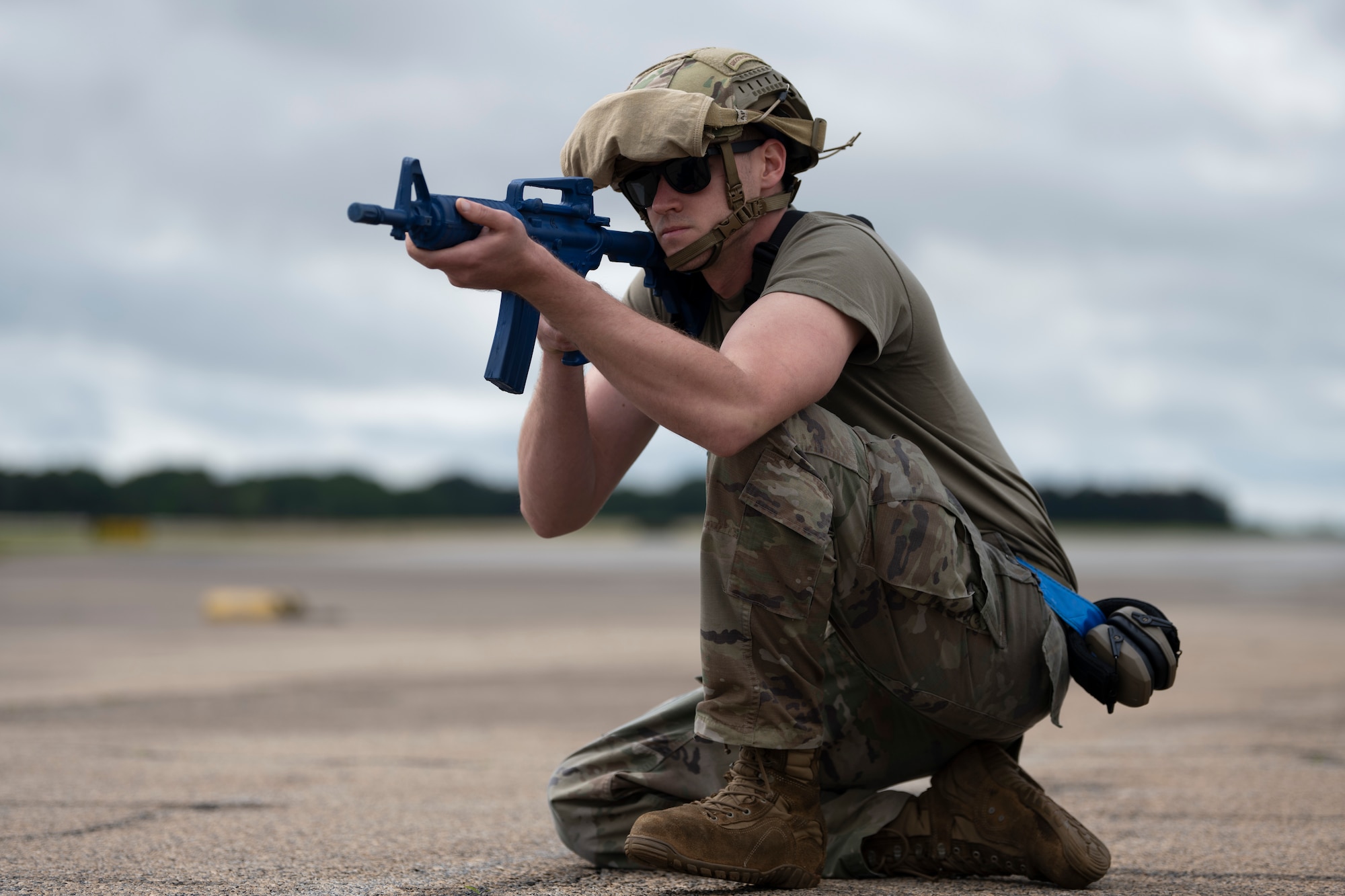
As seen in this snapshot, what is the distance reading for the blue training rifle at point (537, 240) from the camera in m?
1.97

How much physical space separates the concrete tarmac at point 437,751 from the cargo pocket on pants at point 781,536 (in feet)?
1.89

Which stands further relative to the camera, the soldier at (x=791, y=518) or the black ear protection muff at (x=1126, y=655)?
the black ear protection muff at (x=1126, y=655)

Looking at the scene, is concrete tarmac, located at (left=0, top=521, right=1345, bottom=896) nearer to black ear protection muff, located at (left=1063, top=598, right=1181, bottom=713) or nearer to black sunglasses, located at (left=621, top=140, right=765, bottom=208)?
black ear protection muff, located at (left=1063, top=598, right=1181, bottom=713)

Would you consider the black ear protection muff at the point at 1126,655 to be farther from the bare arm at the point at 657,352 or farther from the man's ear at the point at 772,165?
the man's ear at the point at 772,165

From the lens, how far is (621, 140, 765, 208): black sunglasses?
2.36 m

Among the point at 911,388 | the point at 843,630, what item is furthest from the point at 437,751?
the point at 911,388

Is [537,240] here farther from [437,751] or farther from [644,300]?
[437,751]

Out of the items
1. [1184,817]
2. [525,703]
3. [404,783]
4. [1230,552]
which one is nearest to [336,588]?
[525,703]

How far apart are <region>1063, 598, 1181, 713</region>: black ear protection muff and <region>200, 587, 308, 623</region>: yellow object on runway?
12674mm

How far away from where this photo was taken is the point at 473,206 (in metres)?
1.96

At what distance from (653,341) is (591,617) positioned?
12.9 meters

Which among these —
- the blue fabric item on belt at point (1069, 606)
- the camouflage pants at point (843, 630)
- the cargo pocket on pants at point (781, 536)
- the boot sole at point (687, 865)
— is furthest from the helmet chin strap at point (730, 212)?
the boot sole at point (687, 865)

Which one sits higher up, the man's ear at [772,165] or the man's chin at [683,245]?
the man's ear at [772,165]

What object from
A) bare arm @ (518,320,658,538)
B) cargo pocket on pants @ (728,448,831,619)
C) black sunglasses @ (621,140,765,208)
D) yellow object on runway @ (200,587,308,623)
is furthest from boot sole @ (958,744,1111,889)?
yellow object on runway @ (200,587,308,623)
